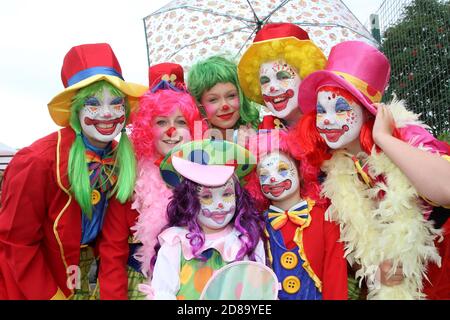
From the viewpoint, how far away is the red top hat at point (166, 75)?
10.8ft

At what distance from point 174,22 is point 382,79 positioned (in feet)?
7.18

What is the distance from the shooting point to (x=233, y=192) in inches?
101

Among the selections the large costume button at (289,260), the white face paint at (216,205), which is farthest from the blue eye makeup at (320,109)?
the large costume button at (289,260)

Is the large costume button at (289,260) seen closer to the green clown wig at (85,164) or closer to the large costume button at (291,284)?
the large costume button at (291,284)

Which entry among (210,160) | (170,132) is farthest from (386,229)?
(170,132)

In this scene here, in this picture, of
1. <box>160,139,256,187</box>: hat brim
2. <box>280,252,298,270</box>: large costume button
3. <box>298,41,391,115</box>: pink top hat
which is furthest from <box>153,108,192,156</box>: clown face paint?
<box>280,252,298,270</box>: large costume button

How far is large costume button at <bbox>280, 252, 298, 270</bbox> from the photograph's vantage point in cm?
254

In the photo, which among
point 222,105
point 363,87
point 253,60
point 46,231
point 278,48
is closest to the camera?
point 363,87

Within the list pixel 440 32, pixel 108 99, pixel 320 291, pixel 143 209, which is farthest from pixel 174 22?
pixel 440 32

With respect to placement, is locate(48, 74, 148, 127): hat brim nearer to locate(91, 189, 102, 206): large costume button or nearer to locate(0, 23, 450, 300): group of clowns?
locate(0, 23, 450, 300): group of clowns

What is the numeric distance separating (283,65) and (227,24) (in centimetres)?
153

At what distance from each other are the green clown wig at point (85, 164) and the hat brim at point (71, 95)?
34 millimetres

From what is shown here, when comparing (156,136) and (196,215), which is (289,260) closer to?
(196,215)

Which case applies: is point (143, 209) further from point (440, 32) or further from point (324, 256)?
point (440, 32)
